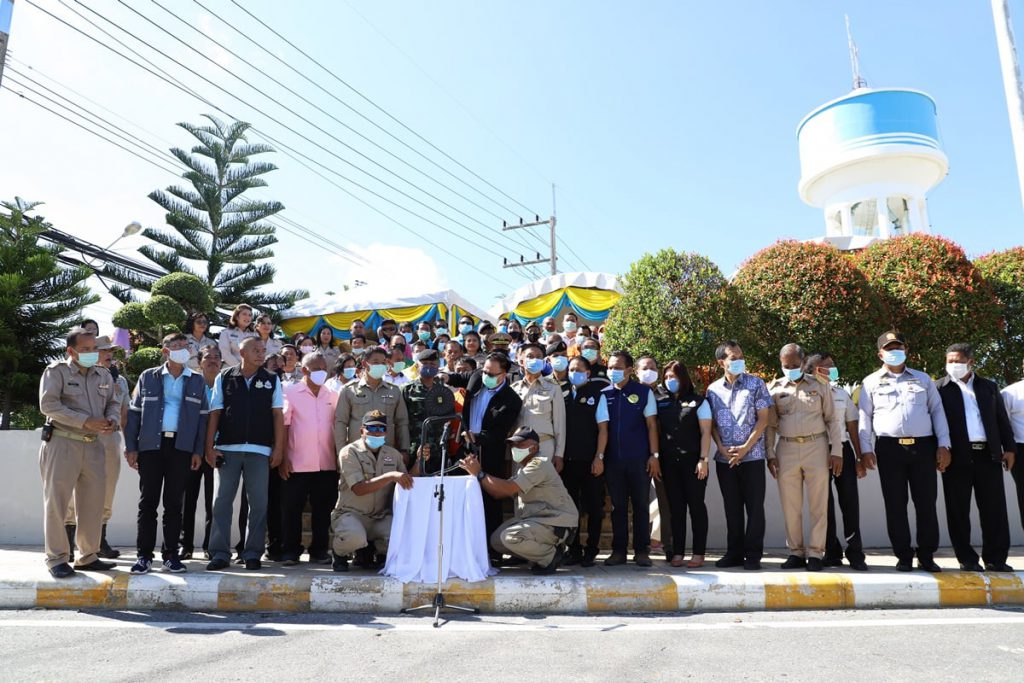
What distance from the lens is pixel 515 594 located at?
15.6ft

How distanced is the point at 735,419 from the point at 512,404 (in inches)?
76.5

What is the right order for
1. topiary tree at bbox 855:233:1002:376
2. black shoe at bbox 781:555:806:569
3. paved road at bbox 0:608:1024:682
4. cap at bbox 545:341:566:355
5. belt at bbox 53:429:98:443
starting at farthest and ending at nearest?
topiary tree at bbox 855:233:1002:376, cap at bbox 545:341:566:355, black shoe at bbox 781:555:806:569, belt at bbox 53:429:98:443, paved road at bbox 0:608:1024:682

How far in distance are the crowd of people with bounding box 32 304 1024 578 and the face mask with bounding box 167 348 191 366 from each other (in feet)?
0.05

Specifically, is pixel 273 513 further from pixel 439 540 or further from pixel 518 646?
Result: pixel 518 646

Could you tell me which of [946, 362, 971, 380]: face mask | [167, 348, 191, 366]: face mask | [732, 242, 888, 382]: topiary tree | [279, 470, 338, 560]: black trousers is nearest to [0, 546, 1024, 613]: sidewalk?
[279, 470, 338, 560]: black trousers

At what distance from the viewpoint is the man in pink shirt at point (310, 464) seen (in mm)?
5945

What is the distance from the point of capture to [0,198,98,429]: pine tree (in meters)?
10.5

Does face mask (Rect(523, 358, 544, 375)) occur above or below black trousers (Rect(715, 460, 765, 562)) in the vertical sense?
above

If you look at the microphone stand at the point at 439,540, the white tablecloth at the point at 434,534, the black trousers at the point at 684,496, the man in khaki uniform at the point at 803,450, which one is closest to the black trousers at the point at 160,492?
the white tablecloth at the point at 434,534

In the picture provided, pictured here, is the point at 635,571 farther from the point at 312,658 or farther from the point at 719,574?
the point at 312,658

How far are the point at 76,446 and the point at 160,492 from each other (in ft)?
2.30

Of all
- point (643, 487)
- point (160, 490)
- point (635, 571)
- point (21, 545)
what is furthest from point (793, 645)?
point (21, 545)

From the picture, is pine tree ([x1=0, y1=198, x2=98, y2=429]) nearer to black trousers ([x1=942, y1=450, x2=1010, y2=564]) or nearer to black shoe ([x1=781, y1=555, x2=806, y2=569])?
black shoe ([x1=781, y1=555, x2=806, y2=569])

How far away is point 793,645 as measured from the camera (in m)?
3.79
